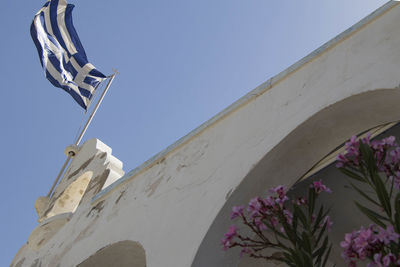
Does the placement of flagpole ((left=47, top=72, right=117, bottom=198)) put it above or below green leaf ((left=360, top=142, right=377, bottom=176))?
above

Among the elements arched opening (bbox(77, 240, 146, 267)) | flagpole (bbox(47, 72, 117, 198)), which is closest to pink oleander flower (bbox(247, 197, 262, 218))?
arched opening (bbox(77, 240, 146, 267))

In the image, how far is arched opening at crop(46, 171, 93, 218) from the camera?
18.6 feet

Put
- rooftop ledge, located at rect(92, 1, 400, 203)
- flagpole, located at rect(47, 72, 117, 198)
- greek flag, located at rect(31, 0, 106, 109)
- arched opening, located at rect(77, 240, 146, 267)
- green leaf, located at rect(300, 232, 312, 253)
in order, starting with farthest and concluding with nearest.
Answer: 1. greek flag, located at rect(31, 0, 106, 109)
2. flagpole, located at rect(47, 72, 117, 198)
3. arched opening, located at rect(77, 240, 146, 267)
4. rooftop ledge, located at rect(92, 1, 400, 203)
5. green leaf, located at rect(300, 232, 312, 253)

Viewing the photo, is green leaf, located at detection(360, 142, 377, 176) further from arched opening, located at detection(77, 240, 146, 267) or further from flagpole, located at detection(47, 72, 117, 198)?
flagpole, located at detection(47, 72, 117, 198)

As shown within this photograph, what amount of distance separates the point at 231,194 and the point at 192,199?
1.27 feet

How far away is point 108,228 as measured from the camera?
13.1ft

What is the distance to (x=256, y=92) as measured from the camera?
3531mm

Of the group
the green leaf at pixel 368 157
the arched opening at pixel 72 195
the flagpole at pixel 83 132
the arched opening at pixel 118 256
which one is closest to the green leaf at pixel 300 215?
the green leaf at pixel 368 157

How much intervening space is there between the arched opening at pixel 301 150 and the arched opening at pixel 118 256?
39.2 inches

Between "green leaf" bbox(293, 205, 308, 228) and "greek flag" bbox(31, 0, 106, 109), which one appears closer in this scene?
"green leaf" bbox(293, 205, 308, 228)

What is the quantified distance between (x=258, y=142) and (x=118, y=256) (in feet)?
5.07

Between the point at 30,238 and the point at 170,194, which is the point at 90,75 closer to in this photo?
the point at 30,238

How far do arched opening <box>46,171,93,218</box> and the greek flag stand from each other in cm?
185

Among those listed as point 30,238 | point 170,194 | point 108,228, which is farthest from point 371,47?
point 30,238
